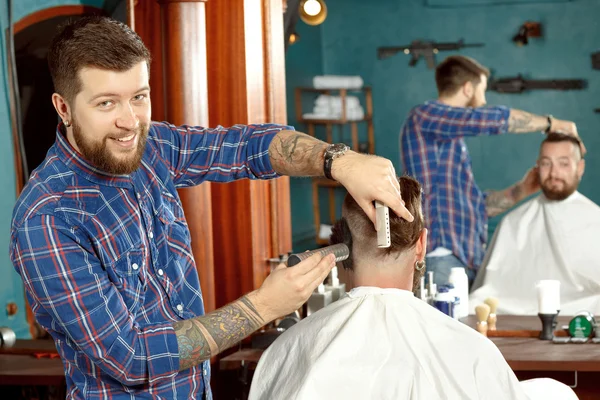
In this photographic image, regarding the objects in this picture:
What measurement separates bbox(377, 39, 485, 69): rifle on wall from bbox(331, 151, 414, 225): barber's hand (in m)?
5.66

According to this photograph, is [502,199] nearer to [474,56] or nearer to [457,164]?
[457,164]

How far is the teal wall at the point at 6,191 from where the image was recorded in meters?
3.48

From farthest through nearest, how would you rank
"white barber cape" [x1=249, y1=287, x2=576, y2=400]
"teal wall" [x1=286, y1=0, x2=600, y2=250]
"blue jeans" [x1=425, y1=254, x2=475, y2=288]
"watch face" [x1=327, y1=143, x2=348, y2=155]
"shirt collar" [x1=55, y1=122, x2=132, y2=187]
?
1. "teal wall" [x1=286, y1=0, x2=600, y2=250]
2. "blue jeans" [x1=425, y1=254, x2=475, y2=288]
3. "white barber cape" [x1=249, y1=287, x2=576, y2=400]
4. "watch face" [x1=327, y1=143, x2=348, y2=155]
5. "shirt collar" [x1=55, y1=122, x2=132, y2=187]

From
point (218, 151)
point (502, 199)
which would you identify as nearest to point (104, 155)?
point (218, 151)

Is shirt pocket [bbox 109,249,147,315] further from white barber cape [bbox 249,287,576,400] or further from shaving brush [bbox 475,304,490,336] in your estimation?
shaving brush [bbox 475,304,490,336]

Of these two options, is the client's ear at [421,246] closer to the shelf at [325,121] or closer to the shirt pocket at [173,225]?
the shirt pocket at [173,225]

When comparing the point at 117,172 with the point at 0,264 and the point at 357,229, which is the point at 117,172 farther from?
the point at 0,264

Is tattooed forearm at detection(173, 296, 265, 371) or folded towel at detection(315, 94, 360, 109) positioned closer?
tattooed forearm at detection(173, 296, 265, 371)

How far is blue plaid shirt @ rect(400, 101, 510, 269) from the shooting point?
4.25 metres

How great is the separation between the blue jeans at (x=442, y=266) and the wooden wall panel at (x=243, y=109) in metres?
0.92

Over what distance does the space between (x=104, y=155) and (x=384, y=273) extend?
904mm

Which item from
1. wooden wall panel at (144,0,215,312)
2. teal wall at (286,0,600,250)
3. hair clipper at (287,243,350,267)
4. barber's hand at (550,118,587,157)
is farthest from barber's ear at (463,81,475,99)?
hair clipper at (287,243,350,267)

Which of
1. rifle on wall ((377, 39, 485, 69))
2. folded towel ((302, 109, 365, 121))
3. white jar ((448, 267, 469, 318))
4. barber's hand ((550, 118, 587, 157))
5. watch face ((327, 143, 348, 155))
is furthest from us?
folded towel ((302, 109, 365, 121))

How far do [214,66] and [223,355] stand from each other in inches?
45.8
